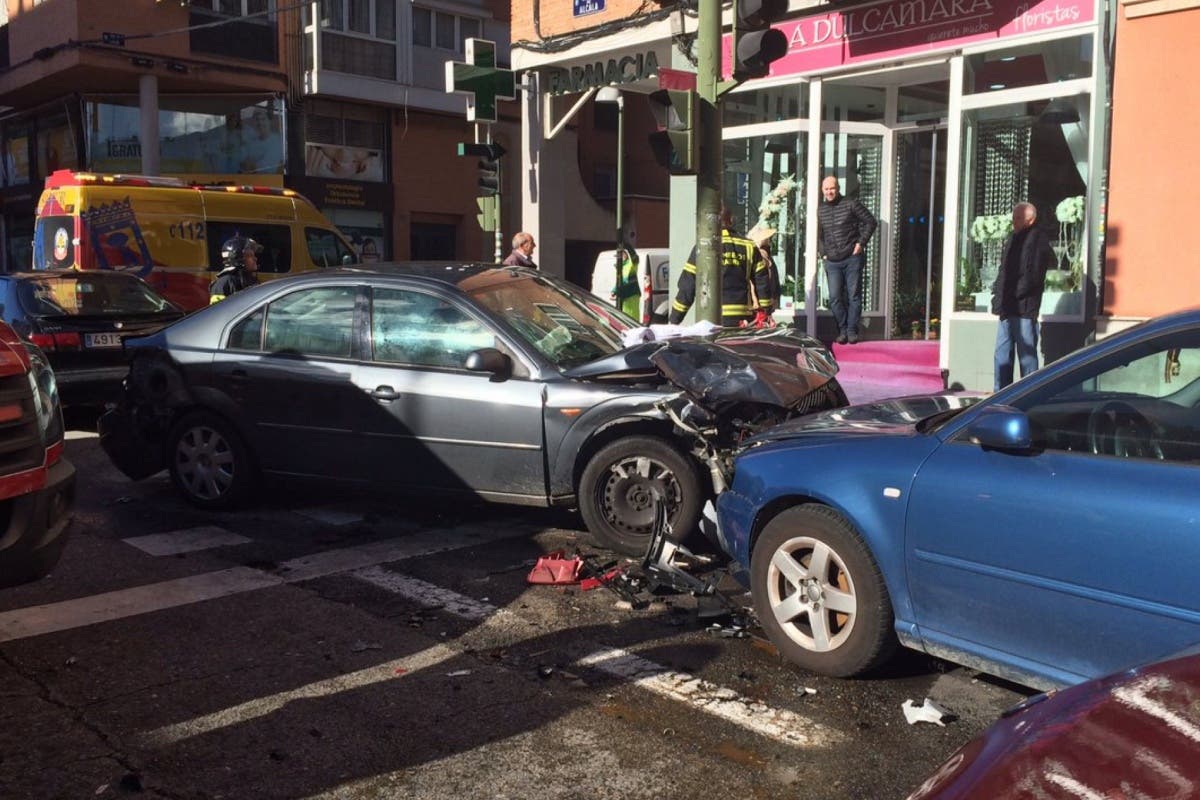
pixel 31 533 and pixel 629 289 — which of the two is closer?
pixel 31 533

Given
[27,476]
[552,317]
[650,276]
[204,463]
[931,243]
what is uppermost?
[931,243]

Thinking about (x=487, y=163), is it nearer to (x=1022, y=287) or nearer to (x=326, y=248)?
(x=326, y=248)

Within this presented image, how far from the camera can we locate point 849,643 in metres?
4.45

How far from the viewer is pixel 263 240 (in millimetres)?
16688

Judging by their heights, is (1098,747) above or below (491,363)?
below

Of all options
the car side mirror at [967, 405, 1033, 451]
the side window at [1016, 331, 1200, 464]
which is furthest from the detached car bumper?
the side window at [1016, 331, 1200, 464]

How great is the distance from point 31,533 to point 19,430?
1.33 ft

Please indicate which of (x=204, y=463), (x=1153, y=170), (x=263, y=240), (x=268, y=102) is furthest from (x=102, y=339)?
(x=268, y=102)

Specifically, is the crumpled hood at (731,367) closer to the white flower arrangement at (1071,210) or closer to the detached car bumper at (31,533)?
the detached car bumper at (31,533)

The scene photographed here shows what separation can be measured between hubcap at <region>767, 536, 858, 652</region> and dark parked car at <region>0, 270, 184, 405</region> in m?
7.53

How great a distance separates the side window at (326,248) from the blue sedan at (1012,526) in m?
13.3

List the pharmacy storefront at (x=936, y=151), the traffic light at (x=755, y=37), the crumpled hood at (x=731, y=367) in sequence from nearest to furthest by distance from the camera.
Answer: the crumpled hood at (x=731, y=367), the traffic light at (x=755, y=37), the pharmacy storefront at (x=936, y=151)

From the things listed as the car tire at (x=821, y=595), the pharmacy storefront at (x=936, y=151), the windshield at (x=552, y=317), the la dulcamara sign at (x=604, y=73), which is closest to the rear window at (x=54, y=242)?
the la dulcamara sign at (x=604, y=73)

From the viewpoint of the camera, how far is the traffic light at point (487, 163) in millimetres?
15906
